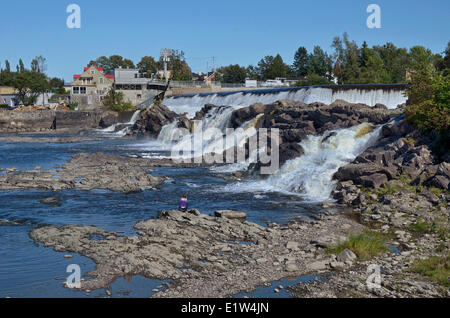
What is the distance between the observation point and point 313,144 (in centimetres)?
3306

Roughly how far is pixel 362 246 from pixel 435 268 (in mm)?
2572

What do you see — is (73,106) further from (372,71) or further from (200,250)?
(200,250)

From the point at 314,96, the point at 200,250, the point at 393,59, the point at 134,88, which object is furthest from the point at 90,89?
the point at 200,250

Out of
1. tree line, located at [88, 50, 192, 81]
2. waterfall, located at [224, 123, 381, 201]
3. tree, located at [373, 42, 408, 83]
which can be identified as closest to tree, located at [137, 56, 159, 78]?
tree line, located at [88, 50, 192, 81]

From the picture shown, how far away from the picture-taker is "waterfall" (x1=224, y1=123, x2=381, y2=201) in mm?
27297

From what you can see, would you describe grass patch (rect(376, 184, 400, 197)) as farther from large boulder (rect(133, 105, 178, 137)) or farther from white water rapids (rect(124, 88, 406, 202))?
large boulder (rect(133, 105, 178, 137))

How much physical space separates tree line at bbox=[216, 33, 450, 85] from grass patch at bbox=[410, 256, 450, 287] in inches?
1687

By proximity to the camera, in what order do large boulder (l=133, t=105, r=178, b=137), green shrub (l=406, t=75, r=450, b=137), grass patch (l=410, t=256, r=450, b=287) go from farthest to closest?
large boulder (l=133, t=105, r=178, b=137), green shrub (l=406, t=75, r=450, b=137), grass patch (l=410, t=256, r=450, b=287)

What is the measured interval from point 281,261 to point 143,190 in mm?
13959

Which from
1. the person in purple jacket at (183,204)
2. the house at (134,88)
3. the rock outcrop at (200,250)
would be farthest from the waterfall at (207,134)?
the house at (134,88)

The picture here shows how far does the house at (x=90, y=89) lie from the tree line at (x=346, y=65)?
40.3m

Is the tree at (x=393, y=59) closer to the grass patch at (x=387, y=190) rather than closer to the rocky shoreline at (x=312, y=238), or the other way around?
the rocky shoreline at (x=312, y=238)

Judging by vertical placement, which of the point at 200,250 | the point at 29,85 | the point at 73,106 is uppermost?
the point at 29,85

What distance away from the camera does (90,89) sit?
10012 centimetres
